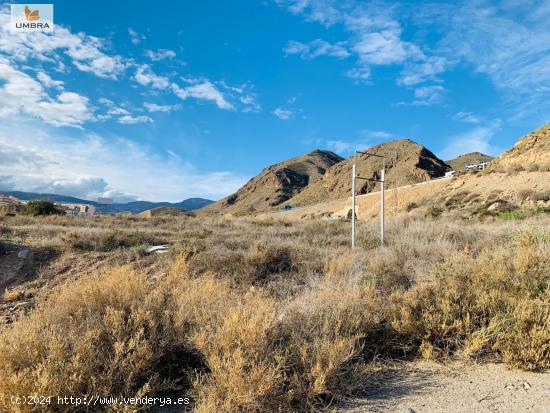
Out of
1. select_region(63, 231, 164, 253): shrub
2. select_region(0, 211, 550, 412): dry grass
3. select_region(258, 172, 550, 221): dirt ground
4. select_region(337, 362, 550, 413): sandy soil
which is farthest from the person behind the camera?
select_region(258, 172, 550, 221): dirt ground

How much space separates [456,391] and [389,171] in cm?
8191

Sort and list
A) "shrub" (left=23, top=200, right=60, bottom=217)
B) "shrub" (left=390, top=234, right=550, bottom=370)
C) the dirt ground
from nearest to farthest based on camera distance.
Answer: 1. "shrub" (left=390, top=234, right=550, bottom=370)
2. the dirt ground
3. "shrub" (left=23, top=200, right=60, bottom=217)

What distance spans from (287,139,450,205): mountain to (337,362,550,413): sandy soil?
6765 centimetres

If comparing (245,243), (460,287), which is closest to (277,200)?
(245,243)

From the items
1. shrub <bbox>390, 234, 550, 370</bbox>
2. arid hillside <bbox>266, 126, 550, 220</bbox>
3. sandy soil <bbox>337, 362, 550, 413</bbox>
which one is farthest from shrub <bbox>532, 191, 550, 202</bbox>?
sandy soil <bbox>337, 362, 550, 413</bbox>

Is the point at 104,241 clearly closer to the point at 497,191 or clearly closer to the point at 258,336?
the point at 258,336

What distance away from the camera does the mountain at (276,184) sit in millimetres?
123287

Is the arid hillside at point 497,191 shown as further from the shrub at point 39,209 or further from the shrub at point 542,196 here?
the shrub at point 39,209

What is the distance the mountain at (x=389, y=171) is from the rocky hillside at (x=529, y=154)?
3049 cm

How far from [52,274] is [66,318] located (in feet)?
25.6

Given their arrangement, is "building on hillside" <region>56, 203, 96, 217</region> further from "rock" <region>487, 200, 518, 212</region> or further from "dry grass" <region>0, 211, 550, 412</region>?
"dry grass" <region>0, 211, 550, 412</region>

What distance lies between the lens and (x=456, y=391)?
3.51 m

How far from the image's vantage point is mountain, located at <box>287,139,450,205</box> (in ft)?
245

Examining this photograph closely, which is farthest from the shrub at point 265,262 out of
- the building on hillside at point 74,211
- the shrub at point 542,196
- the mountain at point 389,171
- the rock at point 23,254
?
the mountain at point 389,171
